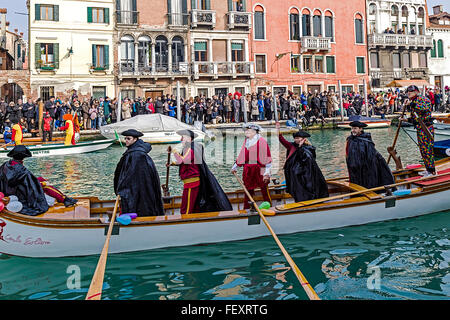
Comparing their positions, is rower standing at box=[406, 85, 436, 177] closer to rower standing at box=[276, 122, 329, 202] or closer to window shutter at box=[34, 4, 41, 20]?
rower standing at box=[276, 122, 329, 202]

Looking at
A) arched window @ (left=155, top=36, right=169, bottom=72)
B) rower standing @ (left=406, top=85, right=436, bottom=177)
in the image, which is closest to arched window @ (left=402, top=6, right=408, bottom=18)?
arched window @ (left=155, top=36, right=169, bottom=72)

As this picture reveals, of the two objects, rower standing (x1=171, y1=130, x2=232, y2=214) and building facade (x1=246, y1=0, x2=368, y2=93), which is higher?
building facade (x1=246, y1=0, x2=368, y2=93)

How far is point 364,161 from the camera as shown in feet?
29.6

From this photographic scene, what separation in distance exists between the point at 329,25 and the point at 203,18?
39.4 ft

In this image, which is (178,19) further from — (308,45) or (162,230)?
(162,230)

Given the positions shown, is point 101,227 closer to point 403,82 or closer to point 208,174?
point 208,174

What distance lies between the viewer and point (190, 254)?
732cm

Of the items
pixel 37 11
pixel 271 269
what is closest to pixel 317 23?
pixel 37 11

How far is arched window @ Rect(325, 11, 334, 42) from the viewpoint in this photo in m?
41.1

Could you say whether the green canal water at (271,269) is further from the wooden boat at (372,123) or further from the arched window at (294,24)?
the arched window at (294,24)

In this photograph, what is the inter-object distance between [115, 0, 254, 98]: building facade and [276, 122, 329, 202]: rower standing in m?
26.8

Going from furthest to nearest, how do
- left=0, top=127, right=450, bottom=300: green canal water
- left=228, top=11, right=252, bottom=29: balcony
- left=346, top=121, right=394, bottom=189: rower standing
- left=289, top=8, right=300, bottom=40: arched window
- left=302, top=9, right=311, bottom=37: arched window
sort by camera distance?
1. left=302, top=9, right=311, bottom=37: arched window
2. left=289, top=8, right=300, bottom=40: arched window
3. left=228, top=11, right=252, bottom=29: balcony
4. left=346, top=121, right=394, bottom=189: rower standing
5. left=0, top=127, right=450, bottom=300: green canal water

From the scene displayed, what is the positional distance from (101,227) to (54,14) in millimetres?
29193
